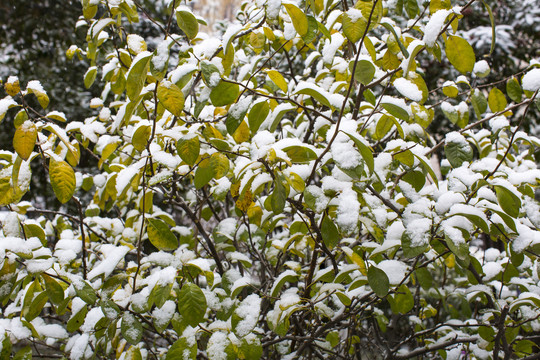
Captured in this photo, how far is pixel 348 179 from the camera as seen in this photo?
1168 millimetres

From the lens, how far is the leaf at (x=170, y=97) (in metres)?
1.08

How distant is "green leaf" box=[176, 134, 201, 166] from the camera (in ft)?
3.83

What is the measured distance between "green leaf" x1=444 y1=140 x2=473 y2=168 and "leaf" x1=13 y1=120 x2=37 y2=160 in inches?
49.9

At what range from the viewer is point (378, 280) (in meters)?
1.19

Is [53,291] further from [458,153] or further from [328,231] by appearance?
[458,153]

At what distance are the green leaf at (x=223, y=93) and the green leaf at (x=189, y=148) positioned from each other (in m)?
0.12

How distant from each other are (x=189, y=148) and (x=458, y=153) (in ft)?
2.94

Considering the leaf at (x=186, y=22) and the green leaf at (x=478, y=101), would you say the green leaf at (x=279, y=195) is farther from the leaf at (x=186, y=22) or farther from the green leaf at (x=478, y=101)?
the green leaf at (x=478, y=101)

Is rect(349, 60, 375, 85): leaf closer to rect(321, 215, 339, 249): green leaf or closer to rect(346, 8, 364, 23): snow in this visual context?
rect(346, 8, 364, 23): snow

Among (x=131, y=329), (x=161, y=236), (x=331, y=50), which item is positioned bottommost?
(x=131, y=329)

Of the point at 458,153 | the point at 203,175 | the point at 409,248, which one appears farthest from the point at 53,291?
the point at 458,153

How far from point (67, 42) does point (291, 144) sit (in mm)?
Result: 4610

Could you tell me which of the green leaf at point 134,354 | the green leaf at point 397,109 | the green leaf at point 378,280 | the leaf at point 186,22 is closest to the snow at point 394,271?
the green leaf at point 378,280

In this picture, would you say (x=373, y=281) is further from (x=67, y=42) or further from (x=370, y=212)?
(x=67, y=42)
